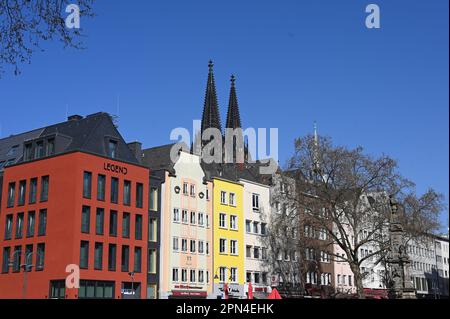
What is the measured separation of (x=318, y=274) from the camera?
300 feet

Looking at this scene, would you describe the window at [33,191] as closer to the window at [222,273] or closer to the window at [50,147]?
the window at [50,147]

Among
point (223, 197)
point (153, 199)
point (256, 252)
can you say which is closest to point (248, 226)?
point (256, 252)

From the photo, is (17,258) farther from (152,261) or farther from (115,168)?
(152,261)

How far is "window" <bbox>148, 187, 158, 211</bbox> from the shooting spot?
2795 inches

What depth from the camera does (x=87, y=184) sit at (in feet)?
208

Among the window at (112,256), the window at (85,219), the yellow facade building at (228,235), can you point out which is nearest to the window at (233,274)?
the yellow facade building at (228,235)

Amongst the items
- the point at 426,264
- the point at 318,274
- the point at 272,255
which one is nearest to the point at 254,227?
the point at 272,255

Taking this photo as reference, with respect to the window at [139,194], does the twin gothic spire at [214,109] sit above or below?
above

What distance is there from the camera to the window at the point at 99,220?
63.6 metres

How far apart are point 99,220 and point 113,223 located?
6.52 ft

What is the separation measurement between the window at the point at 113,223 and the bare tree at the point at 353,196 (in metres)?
20.1

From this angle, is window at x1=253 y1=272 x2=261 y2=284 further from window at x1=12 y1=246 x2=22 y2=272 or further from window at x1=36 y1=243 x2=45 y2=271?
window at x1=12 y1=246 x2=22 y2=272

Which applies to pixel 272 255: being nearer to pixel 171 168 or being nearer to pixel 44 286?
pixel 171 168
